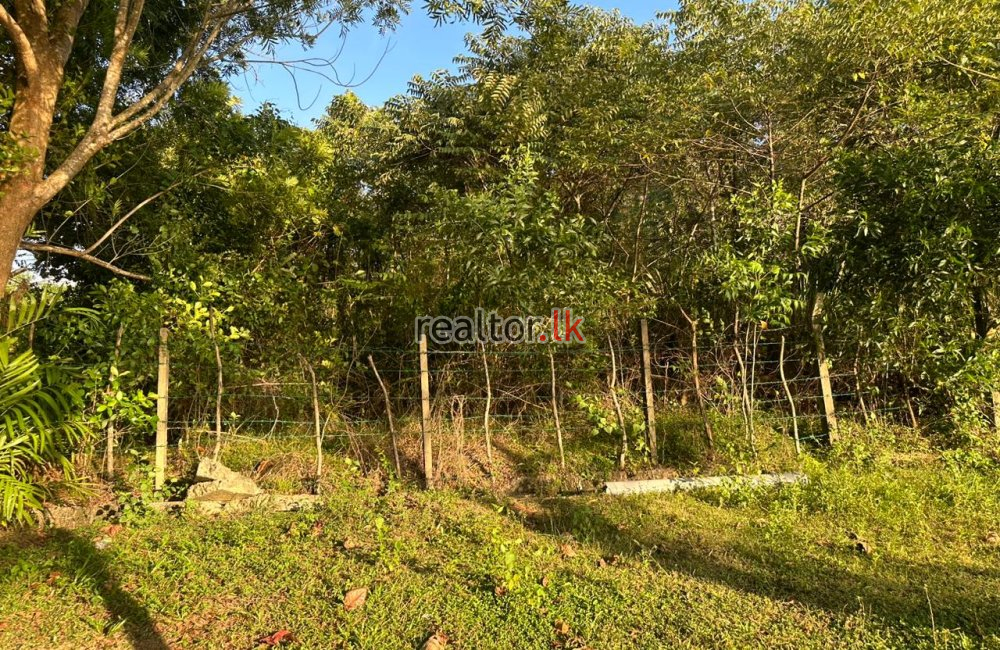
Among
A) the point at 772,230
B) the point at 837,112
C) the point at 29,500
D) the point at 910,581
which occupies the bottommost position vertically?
the point at 910,581

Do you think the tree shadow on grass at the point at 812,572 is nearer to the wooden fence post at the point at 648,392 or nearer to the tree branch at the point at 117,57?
the wooden fence post at the point at 648,392

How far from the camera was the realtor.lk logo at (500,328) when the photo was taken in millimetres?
4719

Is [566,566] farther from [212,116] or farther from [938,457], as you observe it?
[212,116]

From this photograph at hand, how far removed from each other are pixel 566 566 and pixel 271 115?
5.55m

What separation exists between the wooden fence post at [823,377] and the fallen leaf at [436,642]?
394cm

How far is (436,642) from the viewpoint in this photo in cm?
249

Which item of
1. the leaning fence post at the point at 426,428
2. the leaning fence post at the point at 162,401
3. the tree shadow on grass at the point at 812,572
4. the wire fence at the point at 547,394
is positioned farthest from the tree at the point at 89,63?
the tree shadow on grass at the point at 812,572

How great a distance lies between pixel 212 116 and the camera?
211 inches

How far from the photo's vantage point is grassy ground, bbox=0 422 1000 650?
257 centimetres

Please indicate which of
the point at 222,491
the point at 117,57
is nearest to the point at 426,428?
the point at 222,491

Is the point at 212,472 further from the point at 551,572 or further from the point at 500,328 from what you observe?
the point at 551,572

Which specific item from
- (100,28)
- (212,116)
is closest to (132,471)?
(212,116)

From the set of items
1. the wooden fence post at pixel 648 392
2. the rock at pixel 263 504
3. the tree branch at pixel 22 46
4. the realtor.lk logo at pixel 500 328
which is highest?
the tree branch at pixel 22 46

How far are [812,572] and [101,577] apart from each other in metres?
4.11
